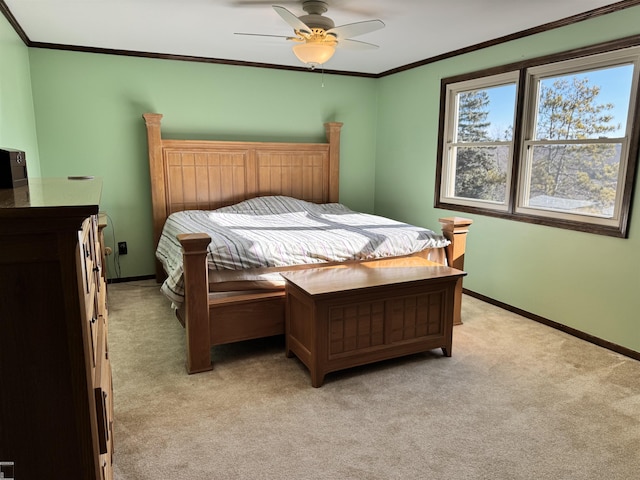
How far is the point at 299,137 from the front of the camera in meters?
5.15

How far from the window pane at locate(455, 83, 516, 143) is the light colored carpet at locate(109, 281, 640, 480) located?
1888mm

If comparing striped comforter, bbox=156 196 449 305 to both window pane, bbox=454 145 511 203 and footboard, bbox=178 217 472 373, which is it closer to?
footboard, bbox=178 217 472 373

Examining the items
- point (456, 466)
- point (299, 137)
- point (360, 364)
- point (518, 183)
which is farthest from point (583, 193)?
point (299, 137)

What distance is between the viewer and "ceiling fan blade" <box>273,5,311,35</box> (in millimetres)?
2629

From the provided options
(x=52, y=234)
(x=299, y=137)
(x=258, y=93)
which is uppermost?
(x=258, y=93)

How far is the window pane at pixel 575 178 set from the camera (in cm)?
310

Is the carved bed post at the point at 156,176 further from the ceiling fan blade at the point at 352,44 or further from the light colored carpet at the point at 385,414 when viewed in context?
the ceiling fan blade at the point at 352,44

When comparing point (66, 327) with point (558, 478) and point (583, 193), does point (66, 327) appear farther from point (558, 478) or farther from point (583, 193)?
point (583, 193)

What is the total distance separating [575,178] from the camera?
10.9 ft

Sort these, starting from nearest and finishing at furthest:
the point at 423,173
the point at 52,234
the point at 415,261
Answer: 1. the point at 52,234
2. the point at 415,261
3. the point at 423,173

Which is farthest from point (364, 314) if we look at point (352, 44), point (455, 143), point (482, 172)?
point (455, 143)

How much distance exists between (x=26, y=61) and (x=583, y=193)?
4689 millimetres

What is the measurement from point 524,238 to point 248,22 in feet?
9.18

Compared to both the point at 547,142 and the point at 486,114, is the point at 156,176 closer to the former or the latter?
the point at 486,114
